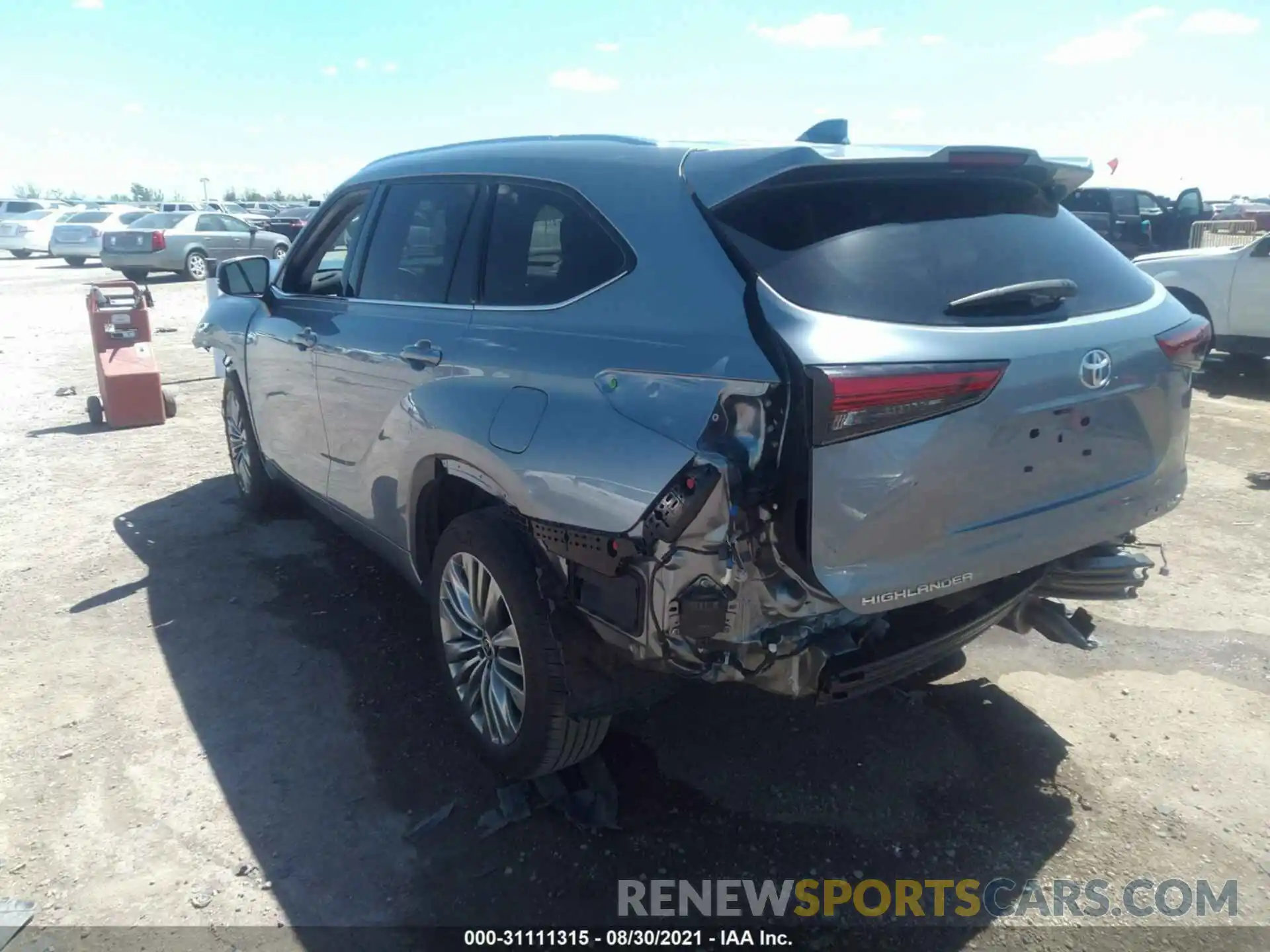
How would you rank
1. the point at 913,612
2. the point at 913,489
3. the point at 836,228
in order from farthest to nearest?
the point at 913,612
the point at 836,228
the point at 913,489

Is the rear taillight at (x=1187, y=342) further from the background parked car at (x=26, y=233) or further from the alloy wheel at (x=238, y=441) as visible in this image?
the background parked car at (x=26, y=233)

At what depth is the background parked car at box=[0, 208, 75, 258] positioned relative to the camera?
3234 centimetres

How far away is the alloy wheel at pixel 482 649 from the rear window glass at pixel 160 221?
22804 millimetres

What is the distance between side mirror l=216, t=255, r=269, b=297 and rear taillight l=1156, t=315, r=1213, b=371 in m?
4.16

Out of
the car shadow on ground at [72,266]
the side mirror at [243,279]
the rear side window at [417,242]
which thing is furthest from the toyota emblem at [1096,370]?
the car shadow on ground at [72,266]

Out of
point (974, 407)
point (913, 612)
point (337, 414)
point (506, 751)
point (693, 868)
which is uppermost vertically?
point (974, 407)

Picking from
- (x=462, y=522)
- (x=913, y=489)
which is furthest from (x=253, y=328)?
(x=913, y=489)

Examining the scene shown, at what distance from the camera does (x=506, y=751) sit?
3107mm

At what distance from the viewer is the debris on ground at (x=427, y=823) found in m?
3.01

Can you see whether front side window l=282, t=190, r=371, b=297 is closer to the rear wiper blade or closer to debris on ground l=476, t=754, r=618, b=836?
debris on ground l=476, t=754, r=618, b=836

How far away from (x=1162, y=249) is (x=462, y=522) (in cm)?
1734

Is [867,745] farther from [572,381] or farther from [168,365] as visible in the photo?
[168,365]

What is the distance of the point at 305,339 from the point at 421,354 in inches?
48.0

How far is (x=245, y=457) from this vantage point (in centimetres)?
580
